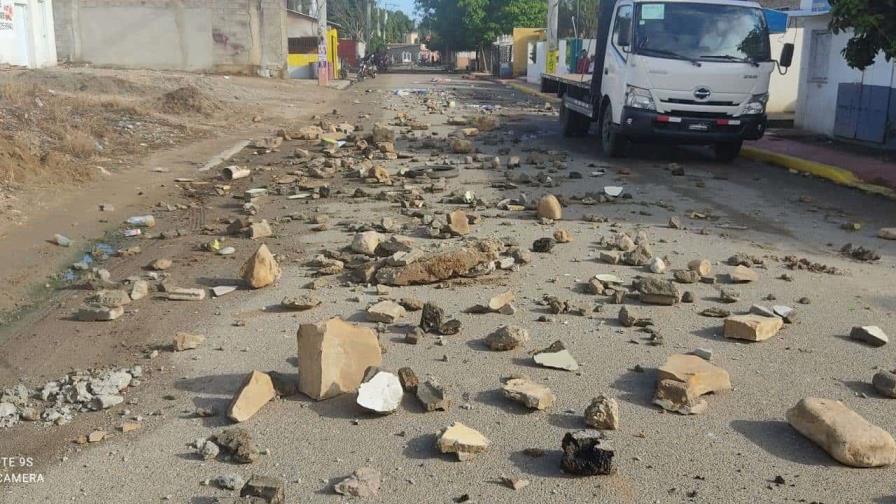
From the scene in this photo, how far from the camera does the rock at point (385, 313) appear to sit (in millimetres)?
5316

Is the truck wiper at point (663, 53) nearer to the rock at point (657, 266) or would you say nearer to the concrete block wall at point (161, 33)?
the rock at point (657, 266)

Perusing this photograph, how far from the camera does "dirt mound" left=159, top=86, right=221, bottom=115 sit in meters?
20.5

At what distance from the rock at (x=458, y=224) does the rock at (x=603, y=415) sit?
3914mm

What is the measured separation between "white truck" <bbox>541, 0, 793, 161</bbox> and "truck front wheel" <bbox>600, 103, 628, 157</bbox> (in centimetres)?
43

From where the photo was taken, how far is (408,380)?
4211 mm

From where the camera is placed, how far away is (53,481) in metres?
3.45

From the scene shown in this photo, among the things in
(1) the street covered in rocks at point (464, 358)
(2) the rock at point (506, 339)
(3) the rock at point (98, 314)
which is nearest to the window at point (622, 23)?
(1) the street covered in rocks at point (464, 358)

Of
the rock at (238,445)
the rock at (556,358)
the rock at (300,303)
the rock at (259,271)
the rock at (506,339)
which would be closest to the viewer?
the rock at (238,445)

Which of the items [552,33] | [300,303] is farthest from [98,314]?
[552,33]

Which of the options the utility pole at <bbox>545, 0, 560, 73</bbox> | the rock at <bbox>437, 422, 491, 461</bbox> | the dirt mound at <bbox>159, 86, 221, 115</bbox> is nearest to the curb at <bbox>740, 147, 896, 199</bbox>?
the rock at <bbox>437, 422, 491, 461</bbox>

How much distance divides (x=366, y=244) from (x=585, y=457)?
3.82m

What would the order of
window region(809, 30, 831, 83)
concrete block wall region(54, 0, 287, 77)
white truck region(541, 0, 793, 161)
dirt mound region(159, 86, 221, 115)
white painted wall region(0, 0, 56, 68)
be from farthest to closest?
concrete block wall region(54, 0, 287, 77) < white painted wall region(0, 0, 56, 68) < dirt mound region(159, 86, 221, 115) < window region(809, 30, 831, 83) < white truck region(541, 0, 793, 161)

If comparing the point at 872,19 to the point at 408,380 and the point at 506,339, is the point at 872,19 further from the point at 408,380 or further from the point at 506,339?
the point at 408,380

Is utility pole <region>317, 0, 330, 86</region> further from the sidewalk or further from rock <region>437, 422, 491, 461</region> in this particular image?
rock <region>437, 422, 491, 461</region>
